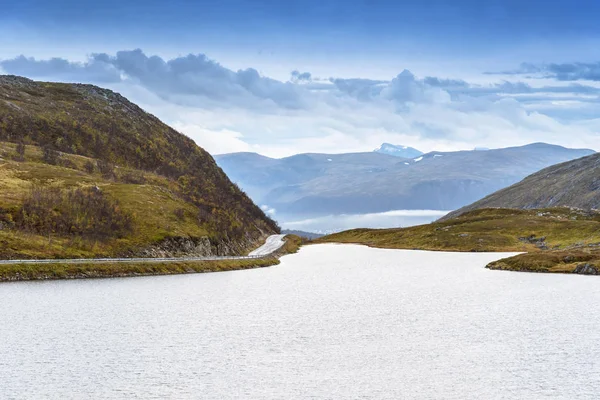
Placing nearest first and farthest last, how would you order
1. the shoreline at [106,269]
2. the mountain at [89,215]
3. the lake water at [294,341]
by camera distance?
the lake water at [294,341]
the shoreline at [106,269]
the mountain at [89,215]

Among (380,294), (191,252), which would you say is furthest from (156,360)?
(191,252)

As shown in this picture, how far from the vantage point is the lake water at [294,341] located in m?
44.2

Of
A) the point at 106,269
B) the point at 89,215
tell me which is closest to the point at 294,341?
the point at 106,269

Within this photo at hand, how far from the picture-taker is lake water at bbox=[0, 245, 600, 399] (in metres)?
44.2

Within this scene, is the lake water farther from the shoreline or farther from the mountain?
the mountain

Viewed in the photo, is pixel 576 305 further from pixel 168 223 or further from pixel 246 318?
pixel 168 223

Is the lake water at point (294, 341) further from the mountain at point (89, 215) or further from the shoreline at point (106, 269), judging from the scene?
the mountain at point (89, 215)

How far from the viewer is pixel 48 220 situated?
120188 mm

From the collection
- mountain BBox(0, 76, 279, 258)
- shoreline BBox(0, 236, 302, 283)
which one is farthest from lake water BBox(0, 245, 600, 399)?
mountain BBox(0, 76, 279, 258)

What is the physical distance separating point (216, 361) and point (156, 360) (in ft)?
15.5

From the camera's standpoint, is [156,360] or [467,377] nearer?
[467,377]

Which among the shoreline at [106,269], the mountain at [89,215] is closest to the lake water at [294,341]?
the shoreline at [106,269]

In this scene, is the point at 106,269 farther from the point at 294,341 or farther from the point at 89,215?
the point at 294,341

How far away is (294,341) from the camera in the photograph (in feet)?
196
